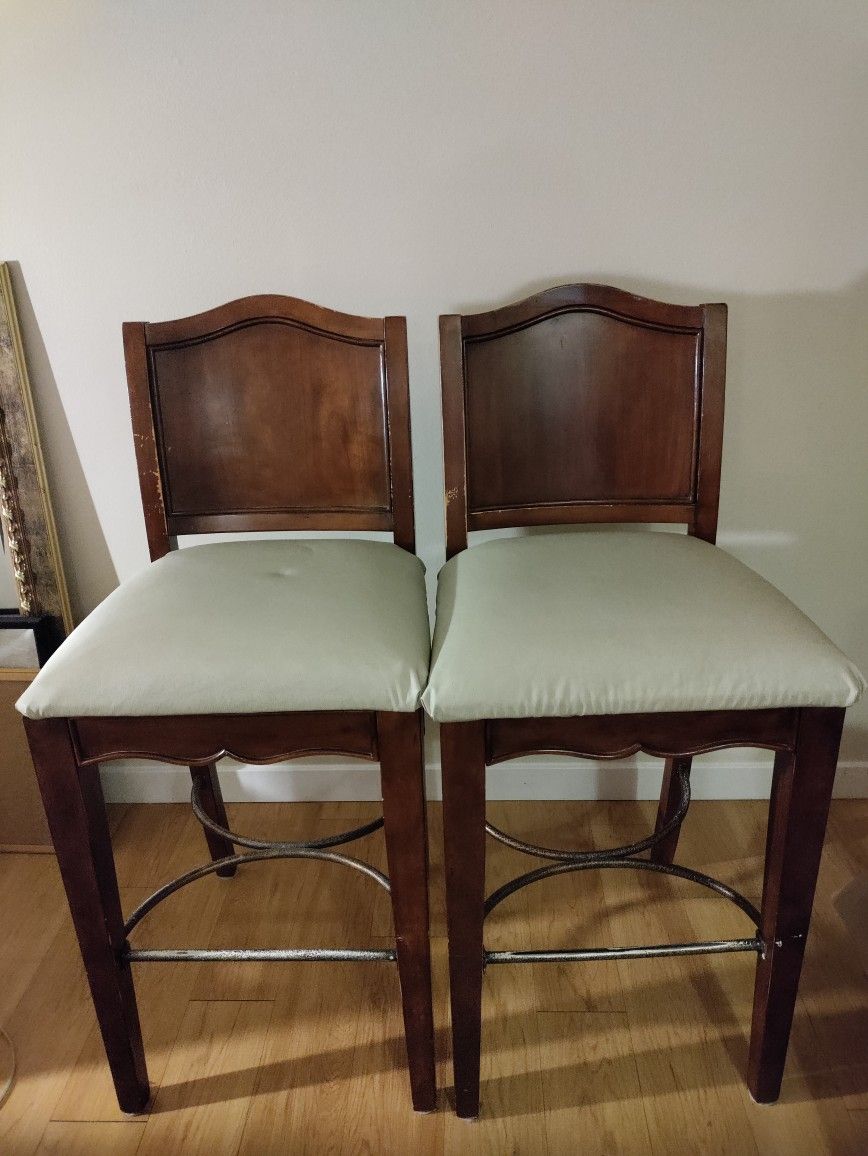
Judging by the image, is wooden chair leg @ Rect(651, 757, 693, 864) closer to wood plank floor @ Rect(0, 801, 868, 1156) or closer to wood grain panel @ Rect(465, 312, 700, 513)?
wood plank floor @ Rect(0, 801, 868, 1156)

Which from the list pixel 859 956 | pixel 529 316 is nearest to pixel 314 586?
pixel 529 316

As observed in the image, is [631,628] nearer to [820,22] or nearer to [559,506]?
[559,506]

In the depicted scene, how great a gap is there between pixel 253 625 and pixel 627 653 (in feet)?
1.33

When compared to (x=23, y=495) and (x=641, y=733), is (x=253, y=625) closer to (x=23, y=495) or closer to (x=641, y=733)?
(x=641, y=733)

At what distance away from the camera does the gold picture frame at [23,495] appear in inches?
55.0

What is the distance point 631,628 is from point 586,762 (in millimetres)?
804

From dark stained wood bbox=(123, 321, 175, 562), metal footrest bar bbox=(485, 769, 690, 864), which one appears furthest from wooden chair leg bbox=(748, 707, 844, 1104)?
dark stained wood bbox=(123, 321, 175, 562)

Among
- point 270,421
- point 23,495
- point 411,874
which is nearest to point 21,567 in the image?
point 23,495

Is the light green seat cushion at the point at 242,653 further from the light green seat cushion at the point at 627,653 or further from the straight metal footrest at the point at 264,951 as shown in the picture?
the straight metal footrest at the point at 264,951

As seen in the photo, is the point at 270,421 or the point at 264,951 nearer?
the point at 264,951

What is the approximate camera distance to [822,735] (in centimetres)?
94

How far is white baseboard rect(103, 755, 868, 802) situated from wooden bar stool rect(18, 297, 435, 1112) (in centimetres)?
24

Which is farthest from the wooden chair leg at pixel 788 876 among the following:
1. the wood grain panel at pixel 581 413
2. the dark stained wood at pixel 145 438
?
the dark stained wood at pixel 145 438

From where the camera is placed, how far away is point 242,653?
3.02 ft
